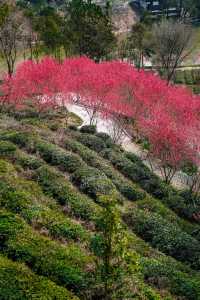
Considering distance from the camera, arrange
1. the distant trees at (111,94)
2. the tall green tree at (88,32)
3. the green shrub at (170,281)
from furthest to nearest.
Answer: the tall green tree at (88,32)
the distant trees at (111,94)
the green shrub at (170,281)

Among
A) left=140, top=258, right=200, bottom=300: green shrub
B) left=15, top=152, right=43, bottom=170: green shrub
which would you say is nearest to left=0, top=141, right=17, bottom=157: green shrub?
left=15, top=152, right=43, bottom=170: green shrub

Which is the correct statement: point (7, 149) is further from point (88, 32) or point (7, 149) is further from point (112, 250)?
point (88, 32)

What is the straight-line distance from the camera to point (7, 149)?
92.1 ft

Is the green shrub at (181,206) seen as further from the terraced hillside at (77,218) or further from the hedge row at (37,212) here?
the hedge row at (37,212)

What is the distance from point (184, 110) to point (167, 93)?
4443 millimetres

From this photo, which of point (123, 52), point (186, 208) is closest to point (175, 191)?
point (186, 208)

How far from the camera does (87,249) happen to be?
64.3 ft

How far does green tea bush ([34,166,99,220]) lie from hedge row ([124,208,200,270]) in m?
2.70

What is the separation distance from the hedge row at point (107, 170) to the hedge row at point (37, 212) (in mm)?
6747

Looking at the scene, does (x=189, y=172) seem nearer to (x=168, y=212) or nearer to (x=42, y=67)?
(x=168, y=212)

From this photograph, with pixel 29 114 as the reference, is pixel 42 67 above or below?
above

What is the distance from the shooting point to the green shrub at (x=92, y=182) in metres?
26.1

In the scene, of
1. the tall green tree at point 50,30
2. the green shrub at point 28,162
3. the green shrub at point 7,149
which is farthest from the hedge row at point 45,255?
the tall green tree at point 50,30

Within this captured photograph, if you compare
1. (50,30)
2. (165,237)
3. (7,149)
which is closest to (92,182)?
(165,237)
